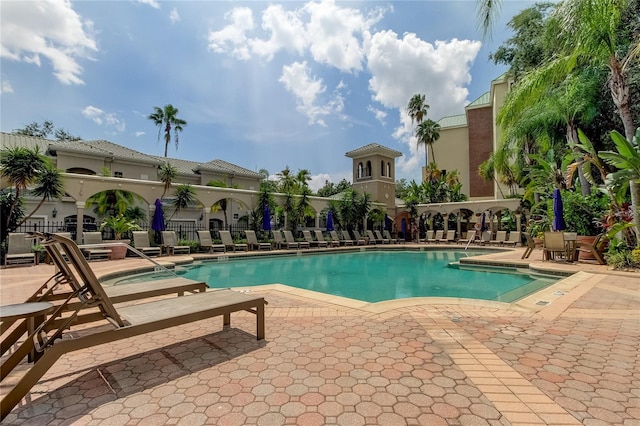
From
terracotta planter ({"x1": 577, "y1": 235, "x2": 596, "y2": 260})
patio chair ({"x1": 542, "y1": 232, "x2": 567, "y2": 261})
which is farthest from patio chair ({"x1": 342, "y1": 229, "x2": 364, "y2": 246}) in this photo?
terracotta planter ({"x1": 577, "y1": 235, "x2": 596, "y2": 260})

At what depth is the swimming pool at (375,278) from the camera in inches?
316

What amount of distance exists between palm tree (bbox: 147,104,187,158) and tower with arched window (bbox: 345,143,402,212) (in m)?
19.7

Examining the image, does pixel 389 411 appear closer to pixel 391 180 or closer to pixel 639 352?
pixel 639 352

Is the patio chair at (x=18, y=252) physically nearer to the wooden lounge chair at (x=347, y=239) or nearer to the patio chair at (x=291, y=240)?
the patio chair at (x=291, y=240)

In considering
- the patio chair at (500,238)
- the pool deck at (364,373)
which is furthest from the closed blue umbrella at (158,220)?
the patio chair at (500,238)

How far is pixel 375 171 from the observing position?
84.6ft

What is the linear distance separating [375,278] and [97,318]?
8.21 metres

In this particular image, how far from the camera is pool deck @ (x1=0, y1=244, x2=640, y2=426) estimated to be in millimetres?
2240

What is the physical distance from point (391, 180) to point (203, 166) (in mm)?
15770

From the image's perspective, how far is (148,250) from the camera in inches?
535

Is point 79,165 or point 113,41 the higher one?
point 113,41

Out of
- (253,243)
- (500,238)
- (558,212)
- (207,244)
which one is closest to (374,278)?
(558,212)

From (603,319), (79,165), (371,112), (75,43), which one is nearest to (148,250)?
(75,43)

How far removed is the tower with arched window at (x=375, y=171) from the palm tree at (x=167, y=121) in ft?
64.5
